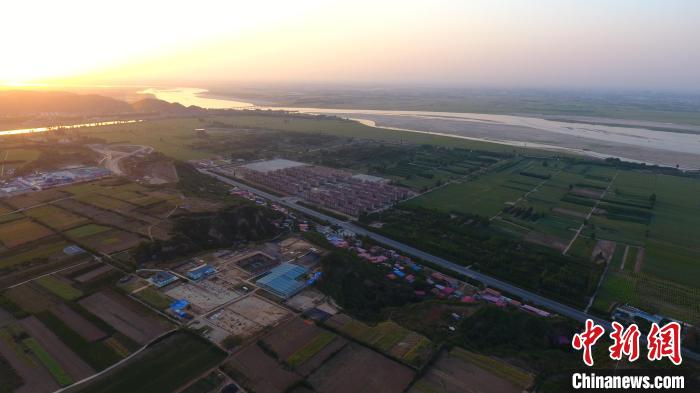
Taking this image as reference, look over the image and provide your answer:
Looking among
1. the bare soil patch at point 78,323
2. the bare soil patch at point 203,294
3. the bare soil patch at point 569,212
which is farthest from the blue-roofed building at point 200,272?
the bare soil patch at point 569,212

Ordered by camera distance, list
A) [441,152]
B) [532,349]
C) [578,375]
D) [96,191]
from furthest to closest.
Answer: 1. [441,152]
2. [96,191]
3. [532,349]
4. [578,375]

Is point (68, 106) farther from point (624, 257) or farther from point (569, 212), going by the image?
point (624, 257)

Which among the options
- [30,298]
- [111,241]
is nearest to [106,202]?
[111,241]

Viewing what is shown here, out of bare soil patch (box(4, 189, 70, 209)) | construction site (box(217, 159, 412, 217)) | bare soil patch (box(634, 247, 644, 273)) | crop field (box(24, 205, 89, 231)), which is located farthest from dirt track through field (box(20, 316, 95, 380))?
bare soil patch (box(634, 247, 644, 273))

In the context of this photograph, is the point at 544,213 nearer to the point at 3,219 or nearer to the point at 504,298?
the point at 504,298

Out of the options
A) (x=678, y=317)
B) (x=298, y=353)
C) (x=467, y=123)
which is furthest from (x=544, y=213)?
(x=467, y=123)
